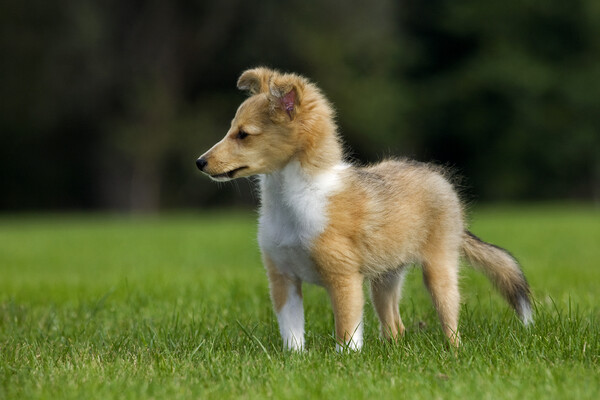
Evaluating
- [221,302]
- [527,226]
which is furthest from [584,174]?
[221,302]

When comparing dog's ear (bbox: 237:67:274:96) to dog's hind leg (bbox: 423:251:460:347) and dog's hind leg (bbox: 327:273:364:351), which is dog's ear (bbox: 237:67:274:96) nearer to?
dog's hind leg (bbox: 327:273:364:351)

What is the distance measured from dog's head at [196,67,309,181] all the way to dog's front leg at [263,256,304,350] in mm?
609

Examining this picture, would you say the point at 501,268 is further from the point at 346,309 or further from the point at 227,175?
the point at 227,175

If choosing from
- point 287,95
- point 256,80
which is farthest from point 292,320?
point 256,80

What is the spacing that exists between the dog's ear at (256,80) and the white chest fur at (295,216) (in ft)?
2.03

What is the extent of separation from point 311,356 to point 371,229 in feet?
2.94

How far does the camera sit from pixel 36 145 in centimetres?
3127

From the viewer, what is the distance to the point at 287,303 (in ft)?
16.9

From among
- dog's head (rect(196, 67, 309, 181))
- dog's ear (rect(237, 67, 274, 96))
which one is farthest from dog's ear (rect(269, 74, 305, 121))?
dog's ear (rect(237, 67, 274, 96))

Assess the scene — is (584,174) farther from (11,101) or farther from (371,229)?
(371,229)

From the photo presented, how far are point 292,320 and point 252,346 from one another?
11.6 inches

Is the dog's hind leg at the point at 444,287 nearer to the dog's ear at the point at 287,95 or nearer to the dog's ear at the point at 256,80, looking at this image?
the dog's ear at the point at 287,95

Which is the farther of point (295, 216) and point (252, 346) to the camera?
point (252, 346)

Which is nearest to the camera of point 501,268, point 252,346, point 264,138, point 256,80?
point 264,138
